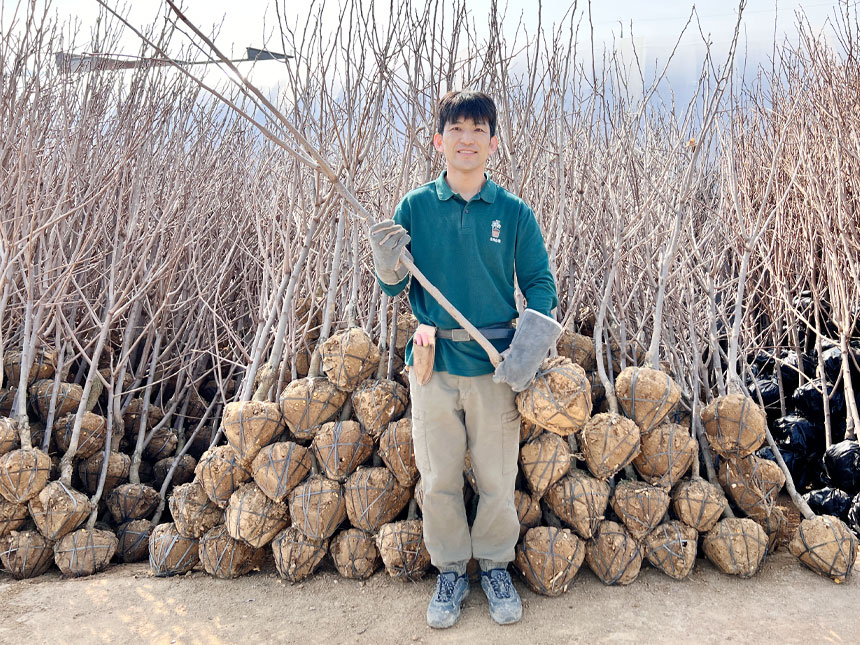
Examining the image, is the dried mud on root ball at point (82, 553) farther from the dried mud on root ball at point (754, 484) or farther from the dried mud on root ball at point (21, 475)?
the dried mud on root ball at point (754, 484)

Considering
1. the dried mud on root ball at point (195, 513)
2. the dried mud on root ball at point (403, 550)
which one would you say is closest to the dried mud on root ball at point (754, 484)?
the dried mud on root ball at point (403, 550)

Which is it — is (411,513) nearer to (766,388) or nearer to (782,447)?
(782,447)

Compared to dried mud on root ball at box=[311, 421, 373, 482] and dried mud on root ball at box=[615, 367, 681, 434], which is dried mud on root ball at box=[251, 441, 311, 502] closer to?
dried mud on root ball at box=[311, 421, 373, 482]

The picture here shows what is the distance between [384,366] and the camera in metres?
2.72

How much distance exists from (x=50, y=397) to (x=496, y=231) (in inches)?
107

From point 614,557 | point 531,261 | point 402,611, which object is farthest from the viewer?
point 614,557

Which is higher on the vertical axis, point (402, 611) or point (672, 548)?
point (672, 548)

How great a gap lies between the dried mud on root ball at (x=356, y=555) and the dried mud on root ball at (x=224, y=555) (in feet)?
1.36

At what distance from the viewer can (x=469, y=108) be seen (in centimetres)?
190

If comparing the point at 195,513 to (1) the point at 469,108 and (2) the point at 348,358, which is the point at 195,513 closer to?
(2) the point at 348,358

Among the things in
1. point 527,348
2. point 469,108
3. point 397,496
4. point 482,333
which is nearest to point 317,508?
point 397,496

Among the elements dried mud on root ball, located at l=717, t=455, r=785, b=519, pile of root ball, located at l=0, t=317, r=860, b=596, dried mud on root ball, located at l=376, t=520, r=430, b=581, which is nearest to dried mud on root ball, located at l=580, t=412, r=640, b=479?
pile of root ball, located at l=0, t=317, r=860, b=596

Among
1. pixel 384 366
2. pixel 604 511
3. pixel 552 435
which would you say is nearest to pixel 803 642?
pixel 604 511

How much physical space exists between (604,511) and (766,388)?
2.31 m
